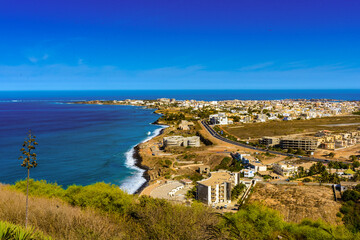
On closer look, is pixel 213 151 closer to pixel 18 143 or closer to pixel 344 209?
pixel 344 209

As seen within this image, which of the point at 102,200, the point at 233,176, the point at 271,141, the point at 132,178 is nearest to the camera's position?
the point at 102,200

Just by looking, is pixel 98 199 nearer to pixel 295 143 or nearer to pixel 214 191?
pixel 214 191

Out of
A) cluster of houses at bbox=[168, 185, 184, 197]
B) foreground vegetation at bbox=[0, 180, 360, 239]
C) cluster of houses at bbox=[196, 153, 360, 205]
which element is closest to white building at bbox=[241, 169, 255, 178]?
cluster of houses at bbox=[196, 153, 360, 205]

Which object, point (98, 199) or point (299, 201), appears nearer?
point (98, 199)

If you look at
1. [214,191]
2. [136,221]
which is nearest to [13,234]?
[136,221]

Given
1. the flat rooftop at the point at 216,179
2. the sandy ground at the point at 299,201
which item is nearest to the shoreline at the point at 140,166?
the flat rooftop at the point at 216,179

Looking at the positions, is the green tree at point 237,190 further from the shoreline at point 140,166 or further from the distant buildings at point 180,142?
the distant buildings at point 180,142

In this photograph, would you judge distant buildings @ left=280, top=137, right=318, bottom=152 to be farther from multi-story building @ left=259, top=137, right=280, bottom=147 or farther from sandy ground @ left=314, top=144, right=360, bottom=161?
multi-story building @ left=259, top=137, right=280, bottom=147
